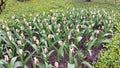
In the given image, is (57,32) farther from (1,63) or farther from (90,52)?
(1,63)

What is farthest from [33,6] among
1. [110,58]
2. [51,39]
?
[110,58]

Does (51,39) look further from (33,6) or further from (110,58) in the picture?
(33,6)

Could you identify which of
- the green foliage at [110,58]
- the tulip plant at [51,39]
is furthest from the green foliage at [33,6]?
the green foliage at [110,58]

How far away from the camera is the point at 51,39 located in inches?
294

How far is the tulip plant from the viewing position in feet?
20.4

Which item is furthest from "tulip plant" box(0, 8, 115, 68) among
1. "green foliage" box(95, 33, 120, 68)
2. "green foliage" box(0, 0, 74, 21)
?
"green foliage" box(0, 0, 74, 21)

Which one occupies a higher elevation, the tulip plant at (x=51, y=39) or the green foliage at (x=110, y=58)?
the tulip plant at (x=51, y=39)

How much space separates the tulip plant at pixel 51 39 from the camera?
6.20m

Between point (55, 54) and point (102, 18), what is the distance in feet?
10.8

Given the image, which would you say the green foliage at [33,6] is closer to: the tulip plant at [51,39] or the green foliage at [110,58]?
the tulip plant at [51,39]

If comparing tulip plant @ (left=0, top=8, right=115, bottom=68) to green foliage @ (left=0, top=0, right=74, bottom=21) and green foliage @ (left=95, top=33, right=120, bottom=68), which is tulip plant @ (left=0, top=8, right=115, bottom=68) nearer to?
green foliage @ (left=95, top=33, right=120, bottom=68)

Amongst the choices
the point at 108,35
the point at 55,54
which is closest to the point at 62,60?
the point at 55,54

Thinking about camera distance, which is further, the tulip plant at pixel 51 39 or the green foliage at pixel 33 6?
the green foliage at pixel 33 6

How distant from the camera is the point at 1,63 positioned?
5.72m
